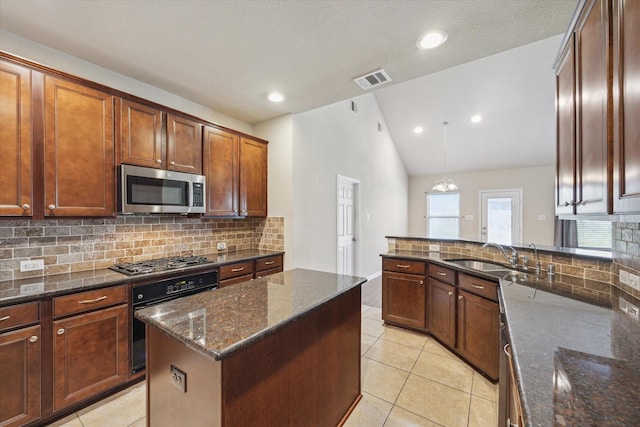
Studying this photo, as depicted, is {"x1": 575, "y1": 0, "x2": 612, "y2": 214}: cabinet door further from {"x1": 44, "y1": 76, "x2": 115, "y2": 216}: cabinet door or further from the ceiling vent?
{"x1": 44, "y1": 76, "x2": 115, "y2": 216}: cabinet door

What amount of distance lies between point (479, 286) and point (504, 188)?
6096 millimetres

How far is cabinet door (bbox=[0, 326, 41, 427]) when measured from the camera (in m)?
1.58

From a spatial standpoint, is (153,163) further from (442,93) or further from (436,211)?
(436,211)

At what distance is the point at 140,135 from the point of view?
2.38 metres

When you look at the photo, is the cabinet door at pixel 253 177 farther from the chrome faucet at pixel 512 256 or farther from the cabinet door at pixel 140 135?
the chrome faucet at pixel 512 256

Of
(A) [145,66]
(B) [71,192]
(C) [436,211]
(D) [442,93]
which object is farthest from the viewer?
(C) [436,211]

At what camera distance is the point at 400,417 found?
1.87 m

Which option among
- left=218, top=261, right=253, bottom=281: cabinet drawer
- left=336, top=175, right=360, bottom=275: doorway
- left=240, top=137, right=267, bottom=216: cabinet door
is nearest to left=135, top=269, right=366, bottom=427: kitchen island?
left=218, top=261, right=253, bottom=281: cabinet drawer

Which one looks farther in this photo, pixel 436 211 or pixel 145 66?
pixel 436 211

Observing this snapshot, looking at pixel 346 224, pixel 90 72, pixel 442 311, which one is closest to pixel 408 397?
pixel 442 311

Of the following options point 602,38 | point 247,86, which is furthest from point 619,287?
point 247,86

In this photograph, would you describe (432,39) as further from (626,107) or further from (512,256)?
(512,256)

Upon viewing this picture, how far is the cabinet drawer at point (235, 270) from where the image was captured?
2.73m

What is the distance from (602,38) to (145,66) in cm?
306
